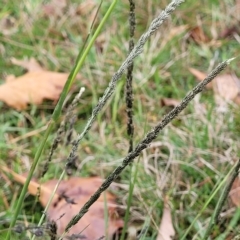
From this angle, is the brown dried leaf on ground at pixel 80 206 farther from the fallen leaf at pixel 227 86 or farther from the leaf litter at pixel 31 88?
the fallen leaf at pixel 227 86

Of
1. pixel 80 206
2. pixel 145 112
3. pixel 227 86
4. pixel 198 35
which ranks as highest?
pixel 198 35

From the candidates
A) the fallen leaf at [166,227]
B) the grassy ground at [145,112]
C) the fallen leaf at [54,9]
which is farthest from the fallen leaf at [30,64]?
the fallen leaf at [166,227]

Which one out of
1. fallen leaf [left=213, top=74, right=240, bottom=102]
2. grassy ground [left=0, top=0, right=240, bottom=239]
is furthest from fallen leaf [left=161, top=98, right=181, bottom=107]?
fallen leaf [left=213, top=74, right=240, bottom=102]

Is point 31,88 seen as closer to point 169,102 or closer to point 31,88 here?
point 31,88

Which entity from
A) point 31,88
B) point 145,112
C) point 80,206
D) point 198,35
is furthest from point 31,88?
point 198,35

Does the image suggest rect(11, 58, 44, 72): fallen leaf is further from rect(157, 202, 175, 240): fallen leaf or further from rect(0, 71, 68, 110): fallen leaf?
rect(157, 202, 175, 240): fallen leaf

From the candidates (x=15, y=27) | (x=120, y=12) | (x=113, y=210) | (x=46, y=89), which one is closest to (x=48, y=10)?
(x=15, y=27)
